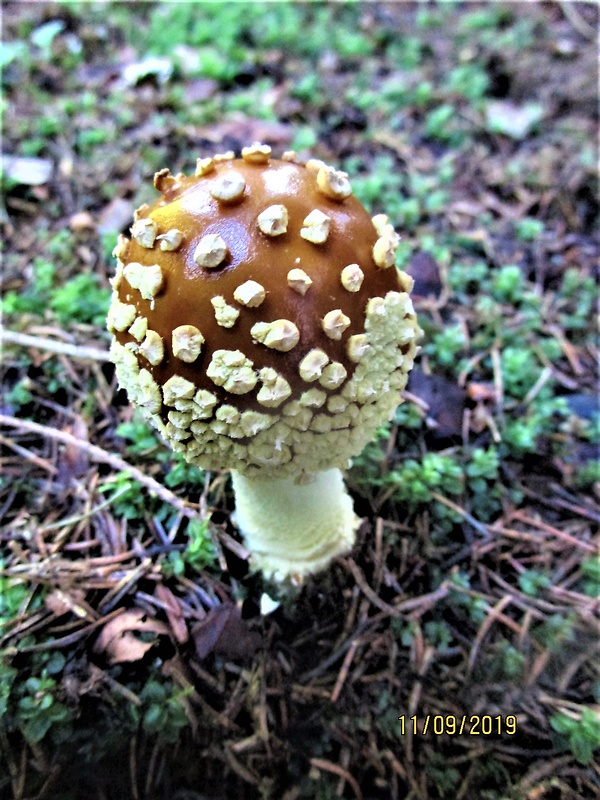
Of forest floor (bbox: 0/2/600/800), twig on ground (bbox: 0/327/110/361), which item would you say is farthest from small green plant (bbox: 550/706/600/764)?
twig on ground (bbox: 0/327/110/361)

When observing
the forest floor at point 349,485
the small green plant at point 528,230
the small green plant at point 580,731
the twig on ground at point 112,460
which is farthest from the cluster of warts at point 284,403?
the small green plant at point 528,230

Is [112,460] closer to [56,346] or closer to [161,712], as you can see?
[56,346]

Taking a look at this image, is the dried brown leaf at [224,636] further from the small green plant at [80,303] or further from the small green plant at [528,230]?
the small green plant at [528,230]

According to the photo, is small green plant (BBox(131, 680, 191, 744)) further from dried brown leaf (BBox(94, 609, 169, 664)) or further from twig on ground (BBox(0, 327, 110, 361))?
twig on ground (BBox(0, 327, 110, 361))

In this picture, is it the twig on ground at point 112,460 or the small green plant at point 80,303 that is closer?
the twig on ground at point 112,460
